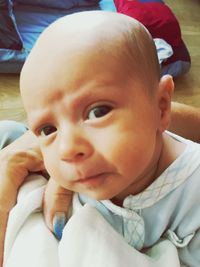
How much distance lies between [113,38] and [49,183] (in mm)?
291

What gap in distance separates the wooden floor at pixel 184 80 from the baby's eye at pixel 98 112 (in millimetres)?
771

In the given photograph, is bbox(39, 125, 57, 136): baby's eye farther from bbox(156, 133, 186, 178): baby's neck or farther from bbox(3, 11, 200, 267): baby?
bbox(156, 133, 186, 178): baby's neck

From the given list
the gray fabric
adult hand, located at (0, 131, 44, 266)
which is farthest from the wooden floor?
adult hand, located at (0, 131, 44, 266)

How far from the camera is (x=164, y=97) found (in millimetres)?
607

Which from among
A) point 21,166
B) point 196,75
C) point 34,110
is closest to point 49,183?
point 21,166

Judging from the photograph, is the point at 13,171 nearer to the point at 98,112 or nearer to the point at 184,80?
the point at 98,112

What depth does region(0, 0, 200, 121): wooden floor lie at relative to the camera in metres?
1.33

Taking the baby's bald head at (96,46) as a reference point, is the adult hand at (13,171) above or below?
below

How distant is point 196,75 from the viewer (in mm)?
1568

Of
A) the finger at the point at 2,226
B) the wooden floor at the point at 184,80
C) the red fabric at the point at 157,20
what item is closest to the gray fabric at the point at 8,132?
the finger at the point at 2,226

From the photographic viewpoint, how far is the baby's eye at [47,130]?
57 centimetres

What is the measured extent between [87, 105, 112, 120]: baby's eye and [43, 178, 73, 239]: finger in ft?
0.64

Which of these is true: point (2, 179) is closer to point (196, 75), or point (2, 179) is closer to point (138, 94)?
point (138, 94)

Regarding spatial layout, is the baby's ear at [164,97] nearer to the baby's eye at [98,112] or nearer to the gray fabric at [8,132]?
the baby's eye at [98,112]
